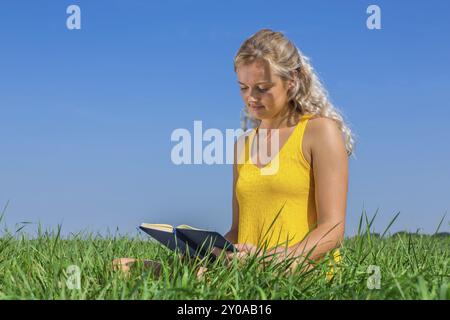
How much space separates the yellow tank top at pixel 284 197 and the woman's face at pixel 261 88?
177mm

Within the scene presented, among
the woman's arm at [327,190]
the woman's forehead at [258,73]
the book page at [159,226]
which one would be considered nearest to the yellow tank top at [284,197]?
the woman's arm at [327,190]

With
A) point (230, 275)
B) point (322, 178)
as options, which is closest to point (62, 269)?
point (230, 275)

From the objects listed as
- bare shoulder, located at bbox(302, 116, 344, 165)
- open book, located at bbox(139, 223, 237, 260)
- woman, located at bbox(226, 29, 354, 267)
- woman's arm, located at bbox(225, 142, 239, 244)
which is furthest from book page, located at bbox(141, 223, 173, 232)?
bare shoulder, located at bbox(302, 116, 344, 165)

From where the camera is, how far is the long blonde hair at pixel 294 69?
3375mm

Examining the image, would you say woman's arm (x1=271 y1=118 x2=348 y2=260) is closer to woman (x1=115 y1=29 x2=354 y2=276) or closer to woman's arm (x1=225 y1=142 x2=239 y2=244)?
woman (x1=115 y1=29 x2=354 y2=276)

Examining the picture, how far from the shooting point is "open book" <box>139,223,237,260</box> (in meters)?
2.82

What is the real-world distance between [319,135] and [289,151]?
201 mm

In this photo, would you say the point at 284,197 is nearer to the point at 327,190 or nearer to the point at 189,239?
the point at 327,190

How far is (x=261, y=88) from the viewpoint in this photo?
11.1 ft

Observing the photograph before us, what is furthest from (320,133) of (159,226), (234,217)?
(159,226)

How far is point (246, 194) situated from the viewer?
11.3 feet

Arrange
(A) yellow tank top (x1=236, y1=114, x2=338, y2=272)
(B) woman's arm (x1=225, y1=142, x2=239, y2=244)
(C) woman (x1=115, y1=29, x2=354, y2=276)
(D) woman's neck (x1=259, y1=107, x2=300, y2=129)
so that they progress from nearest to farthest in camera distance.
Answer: (C) woman (x1=115, y1=29, x2=354, y2=276), (A) yellow tank top (x1=236, y1=114, x2=338, y2=272), (D) woman's neck (x1=259, y1=107, x2=300, y2=129), (B) woman's arm (x1=225, y1=142, x2=239, y2=244)
